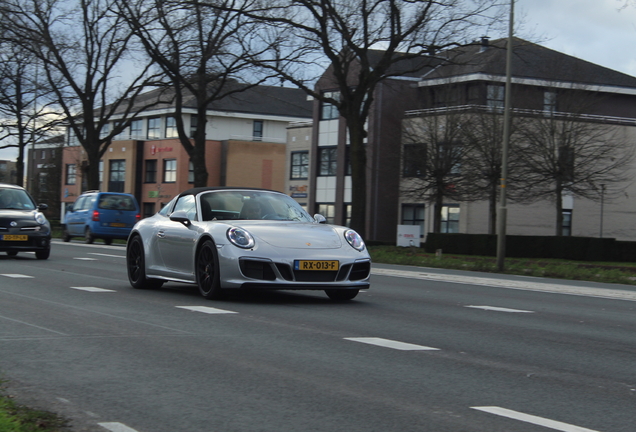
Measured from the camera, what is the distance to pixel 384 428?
4668mm

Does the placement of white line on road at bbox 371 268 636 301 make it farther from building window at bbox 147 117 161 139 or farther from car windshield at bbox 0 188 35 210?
building window at bbox 147 117 161 139

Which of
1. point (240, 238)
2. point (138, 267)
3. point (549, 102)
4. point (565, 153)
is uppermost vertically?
point (549, 102)

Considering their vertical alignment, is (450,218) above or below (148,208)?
above

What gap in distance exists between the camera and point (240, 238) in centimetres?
1060

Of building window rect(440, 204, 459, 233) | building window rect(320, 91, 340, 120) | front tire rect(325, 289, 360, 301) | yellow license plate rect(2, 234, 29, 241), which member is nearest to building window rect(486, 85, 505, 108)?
building window rect(440, 204, 459, 233)

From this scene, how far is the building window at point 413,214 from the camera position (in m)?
53.3

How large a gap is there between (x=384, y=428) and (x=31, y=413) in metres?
1.77

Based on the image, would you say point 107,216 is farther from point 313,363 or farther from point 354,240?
point 313,363

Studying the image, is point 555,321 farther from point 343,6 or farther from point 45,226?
point 343,6

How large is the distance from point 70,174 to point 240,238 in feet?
272

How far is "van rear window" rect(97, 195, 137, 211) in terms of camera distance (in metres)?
33.2

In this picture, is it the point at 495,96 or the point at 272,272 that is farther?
the point at 495,96

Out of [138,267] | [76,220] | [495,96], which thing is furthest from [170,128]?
[138,267]

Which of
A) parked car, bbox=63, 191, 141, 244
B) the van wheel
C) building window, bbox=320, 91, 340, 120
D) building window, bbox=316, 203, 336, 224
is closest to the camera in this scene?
parked car, bbox=63, 191, 141, 244
